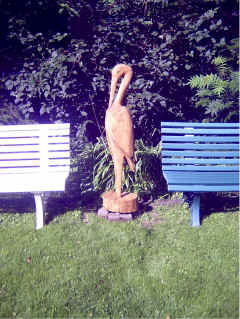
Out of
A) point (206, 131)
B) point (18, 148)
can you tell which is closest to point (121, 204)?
point (206, 131)

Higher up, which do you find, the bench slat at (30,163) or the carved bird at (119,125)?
the carved bird at (119,125)

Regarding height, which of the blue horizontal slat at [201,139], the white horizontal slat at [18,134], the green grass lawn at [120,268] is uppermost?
the white horizontal slat at [18,134]

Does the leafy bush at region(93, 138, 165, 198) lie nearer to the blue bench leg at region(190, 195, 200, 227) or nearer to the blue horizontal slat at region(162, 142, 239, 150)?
the blue horizontal slat at region(162, 142, 239, 150)

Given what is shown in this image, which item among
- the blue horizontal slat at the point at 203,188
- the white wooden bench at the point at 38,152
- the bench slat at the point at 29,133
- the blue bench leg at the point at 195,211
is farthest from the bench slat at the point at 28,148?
the blue bench leg at the point at 195,211

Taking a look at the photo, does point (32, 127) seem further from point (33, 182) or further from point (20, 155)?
point (33, 182)

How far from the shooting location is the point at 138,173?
4043mm

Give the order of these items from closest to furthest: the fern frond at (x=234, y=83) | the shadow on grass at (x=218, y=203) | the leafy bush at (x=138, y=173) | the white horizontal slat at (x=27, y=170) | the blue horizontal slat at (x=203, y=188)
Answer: the blue horizontal slat at (x=203, y=188), the white horizontal slat at (x=27, y=170), the shadow on grass at (x=218, y=203), the fern frond at (x=234, y=83), the leafy bush at (x=138, y=173)

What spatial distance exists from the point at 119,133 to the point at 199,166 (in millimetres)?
923

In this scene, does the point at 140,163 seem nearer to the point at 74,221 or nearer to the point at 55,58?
the point at 74,221

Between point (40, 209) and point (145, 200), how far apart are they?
139cm

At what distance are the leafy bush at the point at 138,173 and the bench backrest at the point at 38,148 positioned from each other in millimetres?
707

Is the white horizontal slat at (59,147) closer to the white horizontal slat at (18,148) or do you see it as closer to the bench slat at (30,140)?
the bench slat at (30,140)

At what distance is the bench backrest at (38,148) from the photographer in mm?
3398

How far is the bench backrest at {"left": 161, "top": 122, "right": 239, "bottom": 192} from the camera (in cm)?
307
